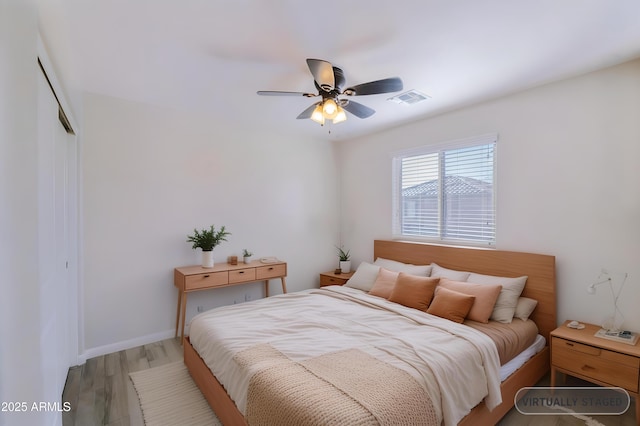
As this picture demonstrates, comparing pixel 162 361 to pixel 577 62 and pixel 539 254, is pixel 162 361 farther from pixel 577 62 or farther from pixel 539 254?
pixel 577 62

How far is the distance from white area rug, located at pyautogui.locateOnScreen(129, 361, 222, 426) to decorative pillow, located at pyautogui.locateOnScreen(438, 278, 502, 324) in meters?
2.26

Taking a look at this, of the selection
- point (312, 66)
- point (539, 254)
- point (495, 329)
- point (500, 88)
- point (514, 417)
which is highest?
point (500, 88)

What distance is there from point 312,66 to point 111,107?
8.29 ft

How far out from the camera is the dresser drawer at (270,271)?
12.6 ft

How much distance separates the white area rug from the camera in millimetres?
2146

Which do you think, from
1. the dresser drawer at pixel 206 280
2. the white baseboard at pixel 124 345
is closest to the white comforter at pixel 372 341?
the dresser drawer at pixel 206 280

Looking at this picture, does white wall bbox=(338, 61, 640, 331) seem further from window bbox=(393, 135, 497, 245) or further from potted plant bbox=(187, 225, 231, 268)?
potted plant bbox=(187, 225, 231, 268)

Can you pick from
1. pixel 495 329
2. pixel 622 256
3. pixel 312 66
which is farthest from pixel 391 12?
pixel 622 256

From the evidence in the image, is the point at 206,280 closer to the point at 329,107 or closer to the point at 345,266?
the point at 345,266

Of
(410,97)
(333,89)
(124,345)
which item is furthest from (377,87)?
(124,345)

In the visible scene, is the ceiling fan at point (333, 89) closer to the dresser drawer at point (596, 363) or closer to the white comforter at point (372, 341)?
the white comforter at point (372, 341)

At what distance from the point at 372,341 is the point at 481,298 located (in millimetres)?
1224

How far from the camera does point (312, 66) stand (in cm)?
197

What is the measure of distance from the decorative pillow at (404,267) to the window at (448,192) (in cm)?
46
